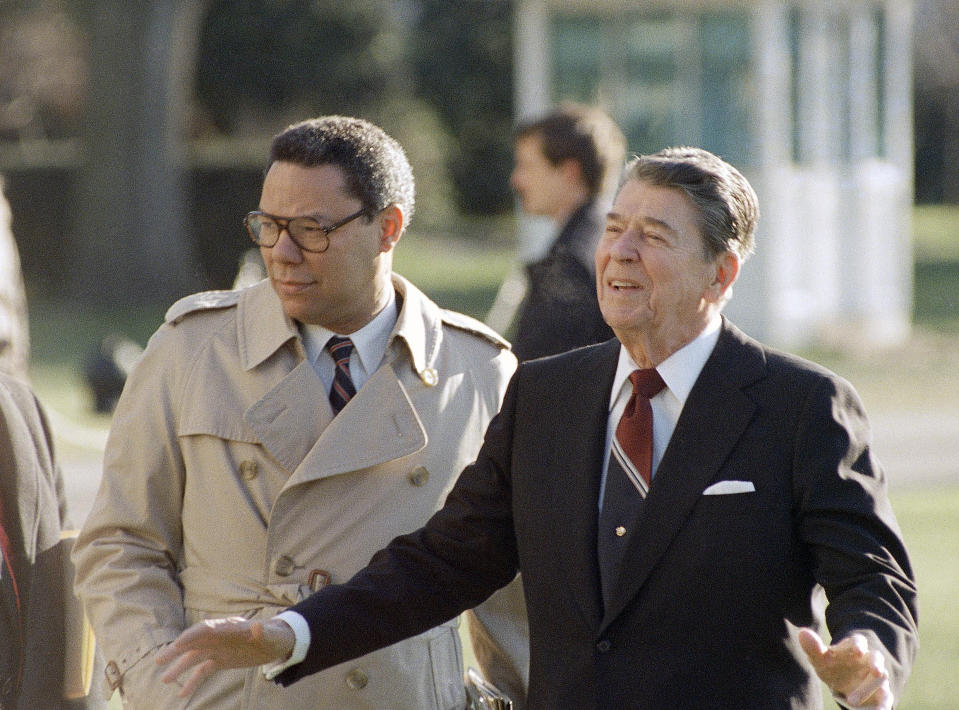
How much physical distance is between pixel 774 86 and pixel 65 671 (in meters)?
14.9

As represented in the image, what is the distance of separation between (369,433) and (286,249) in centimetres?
49

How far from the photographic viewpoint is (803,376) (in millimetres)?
2883

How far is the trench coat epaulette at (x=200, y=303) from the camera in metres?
3.61

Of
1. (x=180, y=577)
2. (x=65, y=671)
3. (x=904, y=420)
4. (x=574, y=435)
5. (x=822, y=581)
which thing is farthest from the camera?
(x=904, y=420)

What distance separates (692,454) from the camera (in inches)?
113

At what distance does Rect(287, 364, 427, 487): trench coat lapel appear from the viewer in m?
3.42

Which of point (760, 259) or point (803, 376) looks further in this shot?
point (760, 259)

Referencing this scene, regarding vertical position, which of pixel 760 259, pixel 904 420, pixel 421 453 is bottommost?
pixel 904 420

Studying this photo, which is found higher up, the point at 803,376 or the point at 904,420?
the point at 803,376

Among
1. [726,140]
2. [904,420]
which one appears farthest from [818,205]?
[904,420]

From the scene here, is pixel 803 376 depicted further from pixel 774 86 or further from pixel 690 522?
pixel 774 86

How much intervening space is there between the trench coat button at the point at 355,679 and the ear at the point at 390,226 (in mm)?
1067

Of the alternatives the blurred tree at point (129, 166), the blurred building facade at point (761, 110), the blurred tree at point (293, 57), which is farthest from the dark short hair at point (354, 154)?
the blurred tree at point (293, 57)

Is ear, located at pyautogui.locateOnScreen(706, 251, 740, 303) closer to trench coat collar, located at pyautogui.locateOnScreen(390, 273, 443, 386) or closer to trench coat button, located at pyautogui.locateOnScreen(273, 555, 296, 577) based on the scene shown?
trench coat collar, located at pyautogui.locateOnScreen(390, 273, 443, 386)
